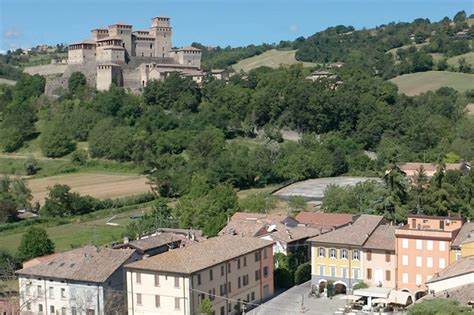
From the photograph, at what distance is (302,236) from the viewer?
4125cm

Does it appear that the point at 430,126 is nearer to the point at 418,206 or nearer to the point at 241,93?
the point at 241,93

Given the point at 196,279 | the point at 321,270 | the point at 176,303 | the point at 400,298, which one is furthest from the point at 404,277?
the point at 176,303

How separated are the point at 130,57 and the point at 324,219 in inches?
2473

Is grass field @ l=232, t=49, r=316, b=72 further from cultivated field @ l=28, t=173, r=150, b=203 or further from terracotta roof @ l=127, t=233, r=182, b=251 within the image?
terracotta roof @ l=127, t=233, r=182, b=251

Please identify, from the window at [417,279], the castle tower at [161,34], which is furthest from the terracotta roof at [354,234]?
the castle tower at [161,34]

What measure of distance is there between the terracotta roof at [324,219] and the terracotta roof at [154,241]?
10.6 m

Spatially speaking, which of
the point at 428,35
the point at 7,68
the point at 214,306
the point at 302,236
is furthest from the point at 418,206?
the point at 7,68

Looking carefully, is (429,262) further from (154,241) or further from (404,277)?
(154,241)

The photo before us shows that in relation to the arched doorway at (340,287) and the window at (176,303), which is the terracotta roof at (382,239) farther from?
the window at (176,303)

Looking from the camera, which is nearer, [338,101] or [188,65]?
[338,101]

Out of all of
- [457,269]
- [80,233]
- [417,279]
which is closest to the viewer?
[457,269]

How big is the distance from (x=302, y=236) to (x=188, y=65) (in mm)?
68004

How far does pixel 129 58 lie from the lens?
103m

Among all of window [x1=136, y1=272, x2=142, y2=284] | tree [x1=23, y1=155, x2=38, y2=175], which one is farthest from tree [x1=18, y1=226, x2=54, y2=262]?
tree [x1=23, y1=155, x2=38, y2=175]
